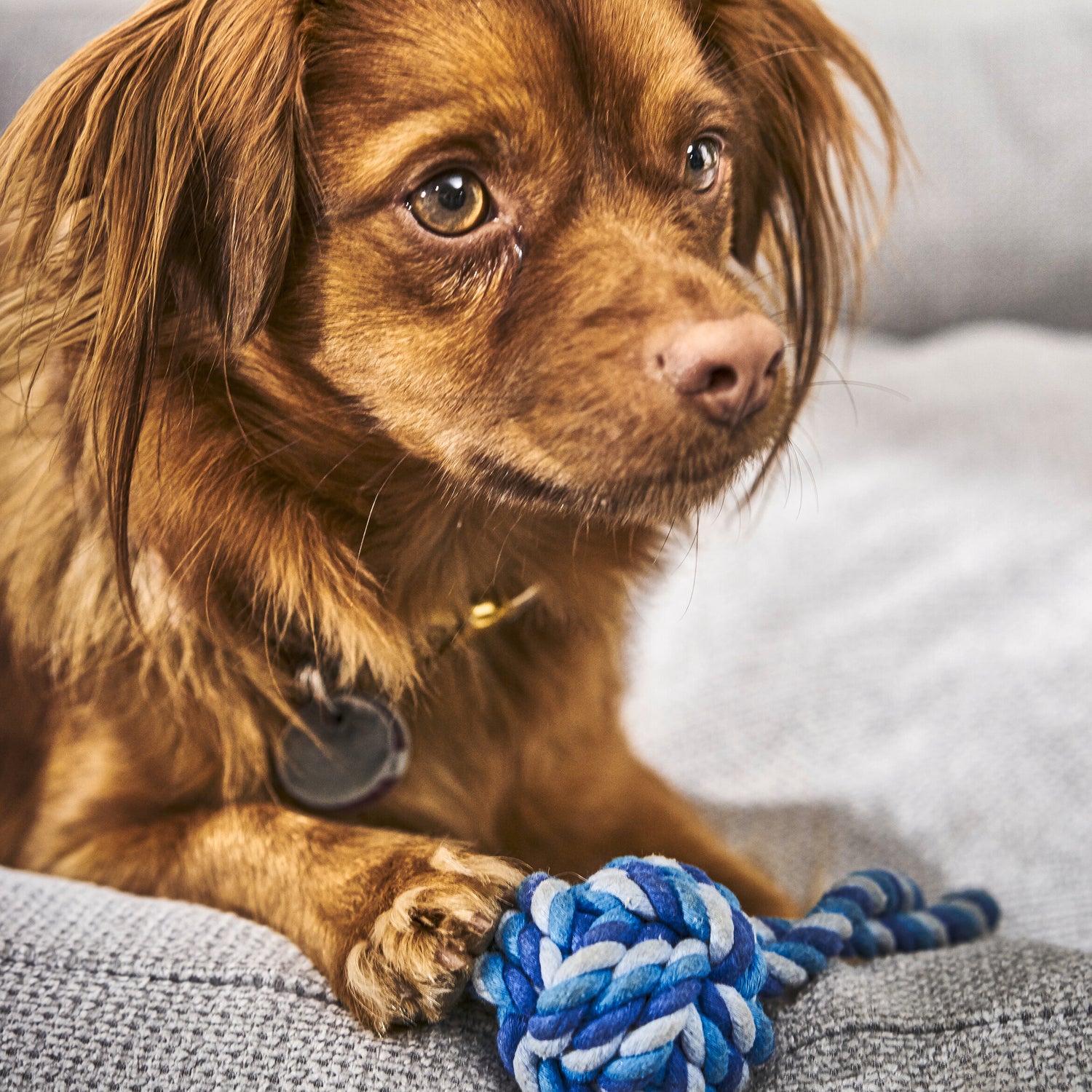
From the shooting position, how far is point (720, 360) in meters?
0.83

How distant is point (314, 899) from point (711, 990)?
1.17 ft

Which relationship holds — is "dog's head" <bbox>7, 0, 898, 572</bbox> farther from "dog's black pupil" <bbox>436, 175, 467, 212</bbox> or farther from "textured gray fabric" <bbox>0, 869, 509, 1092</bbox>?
"textured gray fabric" <bbox>0, 869, 509, 1092</bbox>

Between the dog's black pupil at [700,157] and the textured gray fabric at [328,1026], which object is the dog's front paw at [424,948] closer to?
the textured gray fabric at [328,1026]

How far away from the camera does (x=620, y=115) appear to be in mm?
961

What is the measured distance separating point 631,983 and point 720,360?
449 mm

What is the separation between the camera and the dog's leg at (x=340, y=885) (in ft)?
2.61

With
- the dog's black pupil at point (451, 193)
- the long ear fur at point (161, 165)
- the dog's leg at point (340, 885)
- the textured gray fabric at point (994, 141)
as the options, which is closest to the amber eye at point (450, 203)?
the dog's black pupil at point (451, 193)

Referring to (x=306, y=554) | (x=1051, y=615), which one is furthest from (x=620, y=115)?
(x=1051, y=615)

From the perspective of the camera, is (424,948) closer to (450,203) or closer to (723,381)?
(723,381)

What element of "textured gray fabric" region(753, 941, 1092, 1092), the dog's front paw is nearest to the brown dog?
the dog's front paw

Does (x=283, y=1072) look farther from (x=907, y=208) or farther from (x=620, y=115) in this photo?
(x=907, y=208)

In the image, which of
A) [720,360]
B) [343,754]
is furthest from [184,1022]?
[720,360]

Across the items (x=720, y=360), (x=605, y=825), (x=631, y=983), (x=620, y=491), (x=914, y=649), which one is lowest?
(x=914, y=649)

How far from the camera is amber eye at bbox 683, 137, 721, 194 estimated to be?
3.44 feet
